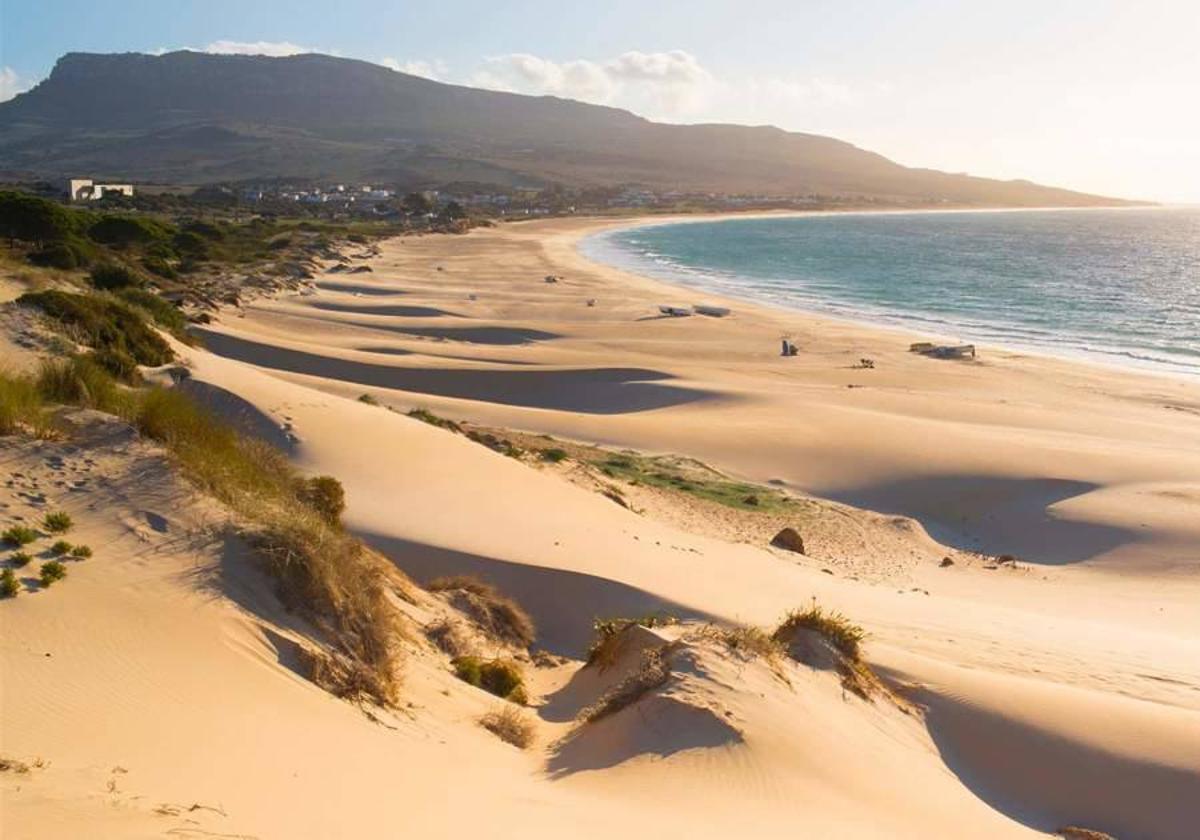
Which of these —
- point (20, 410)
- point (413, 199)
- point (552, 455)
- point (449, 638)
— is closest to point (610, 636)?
point (449, 638)

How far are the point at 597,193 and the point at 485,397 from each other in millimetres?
148732

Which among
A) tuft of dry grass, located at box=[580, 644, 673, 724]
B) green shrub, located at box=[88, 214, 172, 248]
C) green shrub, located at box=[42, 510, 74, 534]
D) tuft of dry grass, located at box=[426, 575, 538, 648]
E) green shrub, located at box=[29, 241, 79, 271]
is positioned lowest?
tuft of dry grass, located at box=[426, 575, 538, 648]

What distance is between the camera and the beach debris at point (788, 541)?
1532 cm

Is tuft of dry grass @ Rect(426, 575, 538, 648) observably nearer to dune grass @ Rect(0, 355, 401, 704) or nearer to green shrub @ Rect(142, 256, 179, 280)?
dune grass @ Rect(0, 355, 401, 704)

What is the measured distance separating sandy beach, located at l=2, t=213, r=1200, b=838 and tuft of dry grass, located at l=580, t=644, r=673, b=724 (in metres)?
0.20

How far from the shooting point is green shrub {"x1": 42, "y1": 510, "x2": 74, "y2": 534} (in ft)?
25.6

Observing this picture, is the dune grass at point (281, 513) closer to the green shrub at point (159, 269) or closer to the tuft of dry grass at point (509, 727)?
the tuft of dry grass at point (509, 727)

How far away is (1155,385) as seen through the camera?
101ft

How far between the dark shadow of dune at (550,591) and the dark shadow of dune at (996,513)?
8.11 m

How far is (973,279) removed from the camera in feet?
216

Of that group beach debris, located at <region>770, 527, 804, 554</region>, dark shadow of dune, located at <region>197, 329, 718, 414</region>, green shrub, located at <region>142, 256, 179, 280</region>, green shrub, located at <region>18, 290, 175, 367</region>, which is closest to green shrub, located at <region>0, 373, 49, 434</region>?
green shrub, located at <region>18, 290, 175, 367</region>

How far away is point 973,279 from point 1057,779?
203 feet

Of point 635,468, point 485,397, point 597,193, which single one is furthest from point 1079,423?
point 597,193

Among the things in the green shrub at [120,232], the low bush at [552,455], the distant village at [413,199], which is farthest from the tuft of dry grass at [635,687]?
the distant village at [413,199]
